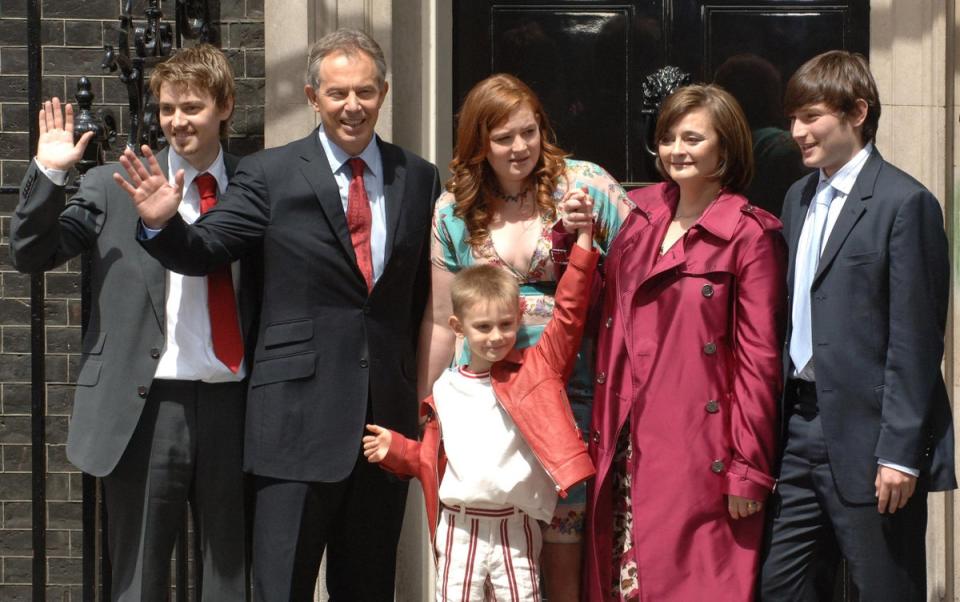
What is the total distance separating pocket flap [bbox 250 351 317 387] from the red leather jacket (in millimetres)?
347

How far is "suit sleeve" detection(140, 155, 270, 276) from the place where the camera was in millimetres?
4340

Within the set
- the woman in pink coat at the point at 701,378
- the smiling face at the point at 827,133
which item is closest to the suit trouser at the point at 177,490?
the woman in pink coat at the point at 701,378

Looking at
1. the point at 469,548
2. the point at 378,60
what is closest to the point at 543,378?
the point at 469,548

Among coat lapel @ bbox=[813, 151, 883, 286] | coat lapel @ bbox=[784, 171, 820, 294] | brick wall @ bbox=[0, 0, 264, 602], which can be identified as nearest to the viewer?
coat lapel @ bbox=[813, 151, 883, 286]

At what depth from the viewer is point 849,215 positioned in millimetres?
4188

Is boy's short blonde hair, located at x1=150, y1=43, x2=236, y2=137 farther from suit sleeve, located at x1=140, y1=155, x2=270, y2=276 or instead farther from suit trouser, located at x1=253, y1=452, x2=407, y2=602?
suit trouser, located at x1=253, y1=452, x2=407, y2=602

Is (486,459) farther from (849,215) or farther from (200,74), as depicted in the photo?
(200,74)

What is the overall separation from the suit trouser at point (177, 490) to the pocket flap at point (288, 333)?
0.19 meters

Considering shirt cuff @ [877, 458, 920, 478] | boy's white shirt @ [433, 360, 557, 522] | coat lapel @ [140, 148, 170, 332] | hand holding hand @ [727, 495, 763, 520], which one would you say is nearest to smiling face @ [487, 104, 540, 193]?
boy's white shirt @ [433, 360, 557, 522]

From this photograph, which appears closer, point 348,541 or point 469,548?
point 469,548

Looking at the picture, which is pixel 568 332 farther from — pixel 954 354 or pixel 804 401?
pixel 954 354

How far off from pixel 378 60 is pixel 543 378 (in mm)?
1187

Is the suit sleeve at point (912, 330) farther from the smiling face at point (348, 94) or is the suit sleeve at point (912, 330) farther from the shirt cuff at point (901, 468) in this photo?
the smiling face at point (348, 94)

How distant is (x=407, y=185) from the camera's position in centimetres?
476
